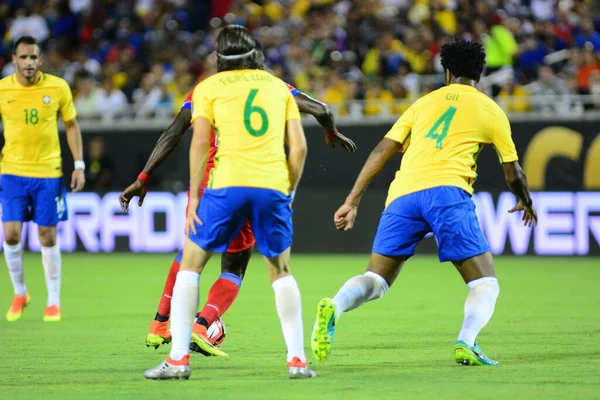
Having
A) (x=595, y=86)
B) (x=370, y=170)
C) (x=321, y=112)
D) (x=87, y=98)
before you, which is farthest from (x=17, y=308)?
(x=87, y=98)

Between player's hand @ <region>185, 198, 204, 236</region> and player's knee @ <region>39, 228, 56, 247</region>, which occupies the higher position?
player's hand @ <region>185, 198, 204, 236</region>

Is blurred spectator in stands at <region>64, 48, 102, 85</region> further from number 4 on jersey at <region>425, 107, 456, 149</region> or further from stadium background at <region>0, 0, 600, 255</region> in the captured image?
number 4 on jersey at <region>425, 107, 456, 149</region>

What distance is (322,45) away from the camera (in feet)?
67.2

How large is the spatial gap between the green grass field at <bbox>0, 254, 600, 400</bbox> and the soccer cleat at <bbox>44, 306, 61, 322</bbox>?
0.36 ft

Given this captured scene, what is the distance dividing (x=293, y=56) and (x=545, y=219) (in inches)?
221

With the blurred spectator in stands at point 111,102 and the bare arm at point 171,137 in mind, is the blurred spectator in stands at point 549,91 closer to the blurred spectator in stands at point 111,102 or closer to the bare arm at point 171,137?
the blurred spectator in stands at point 111,102

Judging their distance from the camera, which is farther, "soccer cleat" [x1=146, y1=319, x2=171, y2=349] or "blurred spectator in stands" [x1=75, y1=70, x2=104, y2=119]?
"blurred spectator in stands" [x1=75, y1=70, x2=104, y2=119]

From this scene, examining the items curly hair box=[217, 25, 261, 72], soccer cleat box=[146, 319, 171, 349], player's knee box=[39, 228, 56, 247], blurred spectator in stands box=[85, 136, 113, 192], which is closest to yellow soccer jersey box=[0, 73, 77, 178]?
player's knee box=[39, 228, 56, 247]

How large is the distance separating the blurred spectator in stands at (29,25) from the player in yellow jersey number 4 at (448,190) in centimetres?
1754

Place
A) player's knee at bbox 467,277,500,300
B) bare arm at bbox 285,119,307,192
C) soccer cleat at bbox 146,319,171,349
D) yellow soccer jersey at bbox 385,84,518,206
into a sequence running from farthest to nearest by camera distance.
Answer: soccer cleat at bbox 146,319,171,349, yellow soccer jersey at bbox 385,84,518,206, player's knee at bbox 467,277,500,300, bare arm at bbox 285,119,307,192

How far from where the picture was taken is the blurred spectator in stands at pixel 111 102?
66.4ft

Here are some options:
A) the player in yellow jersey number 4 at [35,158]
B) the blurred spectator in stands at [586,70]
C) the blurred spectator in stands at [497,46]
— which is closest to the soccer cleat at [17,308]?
the player in yellow jersey number 4 at [35,158]

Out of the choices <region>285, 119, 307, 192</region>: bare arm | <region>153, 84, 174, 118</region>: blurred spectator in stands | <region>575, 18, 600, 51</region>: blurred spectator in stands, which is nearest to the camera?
<region>285, 119, 307, 192</region>: bare arm

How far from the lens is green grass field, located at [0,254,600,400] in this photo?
6160 mm
